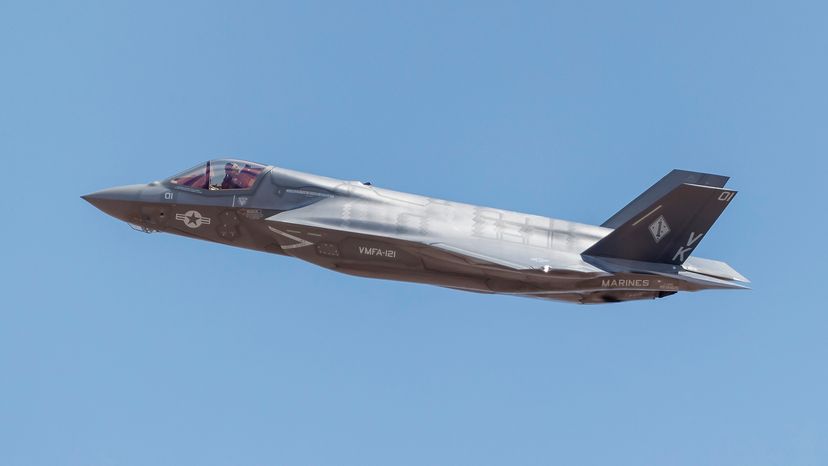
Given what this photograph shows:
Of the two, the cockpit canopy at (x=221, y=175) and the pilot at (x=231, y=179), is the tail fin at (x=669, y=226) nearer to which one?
the cockpit canopy at (x=221, y=175)

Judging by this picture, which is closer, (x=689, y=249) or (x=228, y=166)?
(x=689, y=249)

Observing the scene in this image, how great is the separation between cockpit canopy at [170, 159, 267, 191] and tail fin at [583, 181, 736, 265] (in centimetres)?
934

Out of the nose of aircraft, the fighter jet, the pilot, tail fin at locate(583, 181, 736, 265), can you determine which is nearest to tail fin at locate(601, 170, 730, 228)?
the fighter jet

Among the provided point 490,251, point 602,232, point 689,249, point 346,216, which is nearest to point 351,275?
point 346,216

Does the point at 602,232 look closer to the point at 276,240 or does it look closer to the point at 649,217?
the point at 649,217

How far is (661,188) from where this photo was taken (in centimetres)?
3475

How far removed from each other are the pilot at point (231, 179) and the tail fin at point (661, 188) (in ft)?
32.6

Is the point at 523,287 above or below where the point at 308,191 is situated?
below

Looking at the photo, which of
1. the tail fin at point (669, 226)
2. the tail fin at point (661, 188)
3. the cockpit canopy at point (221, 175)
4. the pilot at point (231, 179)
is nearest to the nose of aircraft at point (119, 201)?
the cockpit canopy at point (221, 175)

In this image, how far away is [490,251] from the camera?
99.5 ft

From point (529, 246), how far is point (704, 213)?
432 centimetres

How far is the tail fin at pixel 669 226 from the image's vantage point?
3056 centimetres

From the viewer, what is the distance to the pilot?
32688mm

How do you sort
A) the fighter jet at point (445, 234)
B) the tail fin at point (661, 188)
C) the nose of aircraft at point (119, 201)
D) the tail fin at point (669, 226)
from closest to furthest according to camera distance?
the fighter jet at point (445, 234), the tail fin at point (669, 226), the nose of aircraft at point (119, 201), the tail fin at point (661, 188)
